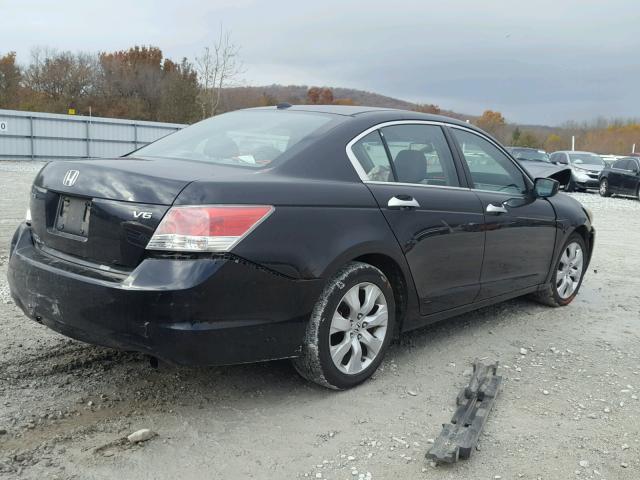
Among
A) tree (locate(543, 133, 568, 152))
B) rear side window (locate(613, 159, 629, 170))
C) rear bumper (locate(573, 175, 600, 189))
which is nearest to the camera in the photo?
rear side window (locate(613, 159, 629, 170))

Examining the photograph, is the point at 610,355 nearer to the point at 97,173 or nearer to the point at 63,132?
the point at 97,173

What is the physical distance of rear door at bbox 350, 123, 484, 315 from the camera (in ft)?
12.5

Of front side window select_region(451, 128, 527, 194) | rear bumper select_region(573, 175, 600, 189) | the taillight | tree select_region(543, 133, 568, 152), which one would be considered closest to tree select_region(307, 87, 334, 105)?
tree select_region(543, 133, 568, 152)

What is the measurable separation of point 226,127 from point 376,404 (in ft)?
6.58

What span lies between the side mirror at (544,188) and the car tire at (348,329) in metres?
2.10

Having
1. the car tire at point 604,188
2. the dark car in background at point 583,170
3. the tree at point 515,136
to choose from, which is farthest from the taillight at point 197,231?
the tree at point 515,136

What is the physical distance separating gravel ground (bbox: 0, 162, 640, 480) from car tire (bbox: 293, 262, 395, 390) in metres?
0.16

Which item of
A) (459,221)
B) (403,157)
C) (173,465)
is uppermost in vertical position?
(403,157)

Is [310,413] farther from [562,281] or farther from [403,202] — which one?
[562,281]

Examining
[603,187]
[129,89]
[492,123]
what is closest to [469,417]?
[603,187]

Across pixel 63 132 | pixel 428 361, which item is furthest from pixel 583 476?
pixel 63 132

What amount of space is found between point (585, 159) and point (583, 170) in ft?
5.01

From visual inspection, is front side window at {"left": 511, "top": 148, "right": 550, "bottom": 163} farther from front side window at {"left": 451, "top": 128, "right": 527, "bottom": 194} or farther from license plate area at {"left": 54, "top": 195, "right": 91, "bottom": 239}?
license plate area at {"left": 54, "top": 195, "right": 91, "bottom": 239}

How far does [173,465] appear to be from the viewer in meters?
2.82
